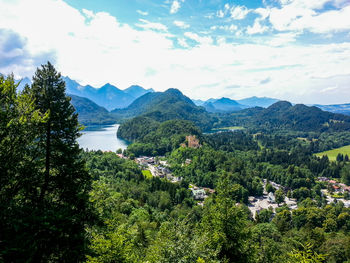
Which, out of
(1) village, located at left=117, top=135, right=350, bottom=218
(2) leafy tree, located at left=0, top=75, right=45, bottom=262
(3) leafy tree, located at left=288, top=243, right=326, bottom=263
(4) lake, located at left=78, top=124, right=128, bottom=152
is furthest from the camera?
(4) lake, located at left=78, top=124, right=128, bottom=152

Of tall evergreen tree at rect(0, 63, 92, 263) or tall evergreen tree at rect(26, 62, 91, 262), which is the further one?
tall evergreen tree at rect(26, 62, 91, 262)


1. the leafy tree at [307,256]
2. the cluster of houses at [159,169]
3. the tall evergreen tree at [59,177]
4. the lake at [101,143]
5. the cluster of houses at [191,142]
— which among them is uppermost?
the tall evergreen tree at [59,177]

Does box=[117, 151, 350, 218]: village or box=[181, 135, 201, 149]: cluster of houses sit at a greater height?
box=[181, 135, 201, 149]: cluster of houses

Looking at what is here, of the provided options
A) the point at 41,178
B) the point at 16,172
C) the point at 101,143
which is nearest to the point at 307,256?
the point at 41,178

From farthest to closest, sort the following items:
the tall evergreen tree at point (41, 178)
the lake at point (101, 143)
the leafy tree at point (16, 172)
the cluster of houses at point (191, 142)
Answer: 1. the lake at point (101, 143)
2. the cluster of houses at point (191, 142)
3. the tall evergreen tree at point (41, 178)
4. the leafy tree at point (16, 172)

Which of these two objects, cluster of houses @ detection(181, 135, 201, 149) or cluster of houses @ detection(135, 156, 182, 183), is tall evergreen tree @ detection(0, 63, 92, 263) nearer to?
cluster of houses @ detection(135, 156, 182, 183)

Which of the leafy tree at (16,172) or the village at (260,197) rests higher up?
Answer: the leafy tree at (16,172)

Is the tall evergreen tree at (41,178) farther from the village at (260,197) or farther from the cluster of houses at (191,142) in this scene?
the cluster of houses at (191,142)

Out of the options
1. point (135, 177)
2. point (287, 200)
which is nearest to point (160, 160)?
point (135, 177)

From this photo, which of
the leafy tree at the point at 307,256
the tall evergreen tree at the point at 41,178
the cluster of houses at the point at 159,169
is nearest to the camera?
the tall evergreen tree at the point at 41,178

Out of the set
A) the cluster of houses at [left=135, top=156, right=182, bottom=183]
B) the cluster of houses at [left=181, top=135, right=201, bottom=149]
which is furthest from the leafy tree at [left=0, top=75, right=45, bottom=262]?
the cluster of houses at [left=181, top=135, right=201, bottom=149]

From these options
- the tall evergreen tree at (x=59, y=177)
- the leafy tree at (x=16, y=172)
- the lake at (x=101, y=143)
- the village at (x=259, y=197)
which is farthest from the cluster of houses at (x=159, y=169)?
the leafy tree at (x=16, y=172)
